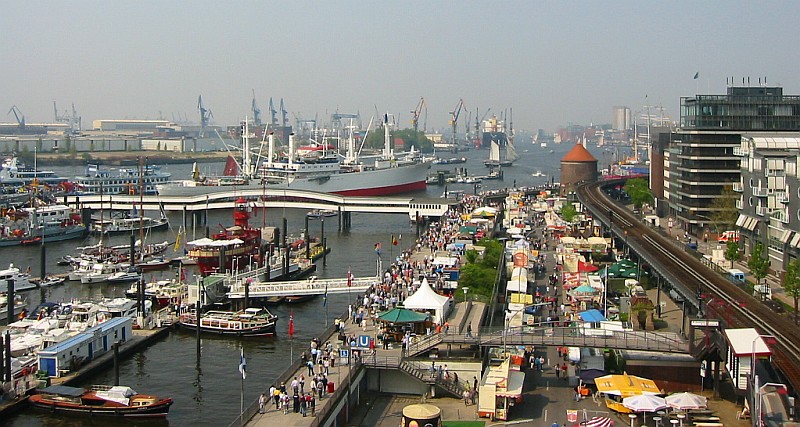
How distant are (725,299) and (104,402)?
15513mm

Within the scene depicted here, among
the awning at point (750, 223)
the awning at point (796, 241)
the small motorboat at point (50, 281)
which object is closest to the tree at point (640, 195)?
the awning at point (750, 223)

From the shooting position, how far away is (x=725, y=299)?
2428 cm

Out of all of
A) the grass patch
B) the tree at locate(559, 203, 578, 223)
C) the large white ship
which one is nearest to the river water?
the grass patch

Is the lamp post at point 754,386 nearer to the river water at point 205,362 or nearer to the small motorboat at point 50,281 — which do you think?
the river water at point 205,362

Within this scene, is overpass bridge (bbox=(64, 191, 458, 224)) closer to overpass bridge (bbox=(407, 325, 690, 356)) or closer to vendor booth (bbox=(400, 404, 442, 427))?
overpass bridge (bbox=(407, 325, 690, 356))

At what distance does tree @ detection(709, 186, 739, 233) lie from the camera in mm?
40094

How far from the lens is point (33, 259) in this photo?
43.1 metres

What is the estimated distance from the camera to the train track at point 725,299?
60.9ft

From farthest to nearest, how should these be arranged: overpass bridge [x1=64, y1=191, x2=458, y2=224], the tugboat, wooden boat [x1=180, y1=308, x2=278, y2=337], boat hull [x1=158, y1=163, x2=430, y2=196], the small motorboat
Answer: boat hull [x1=158, y1=163, x2=430, y2=196], overpass bridge [x1=64, y1=191, x2=458, y2=224], the small motorboat, the tugboat, wooden boat [x1=180, y1=308, x2=278, y2=337]

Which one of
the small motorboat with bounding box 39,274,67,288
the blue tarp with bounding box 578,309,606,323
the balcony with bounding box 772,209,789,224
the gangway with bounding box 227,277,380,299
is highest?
the balcony with bounding box 772,209,789,224

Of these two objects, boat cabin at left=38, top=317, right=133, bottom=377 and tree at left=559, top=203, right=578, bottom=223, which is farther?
tree at left=559, top=203, right=578, bottom=223

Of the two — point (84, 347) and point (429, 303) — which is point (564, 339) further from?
point (84, 347)

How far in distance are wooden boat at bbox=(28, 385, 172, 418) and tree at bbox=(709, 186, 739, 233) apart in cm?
2788

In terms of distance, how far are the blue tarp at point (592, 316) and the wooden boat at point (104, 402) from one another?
1013 cm
